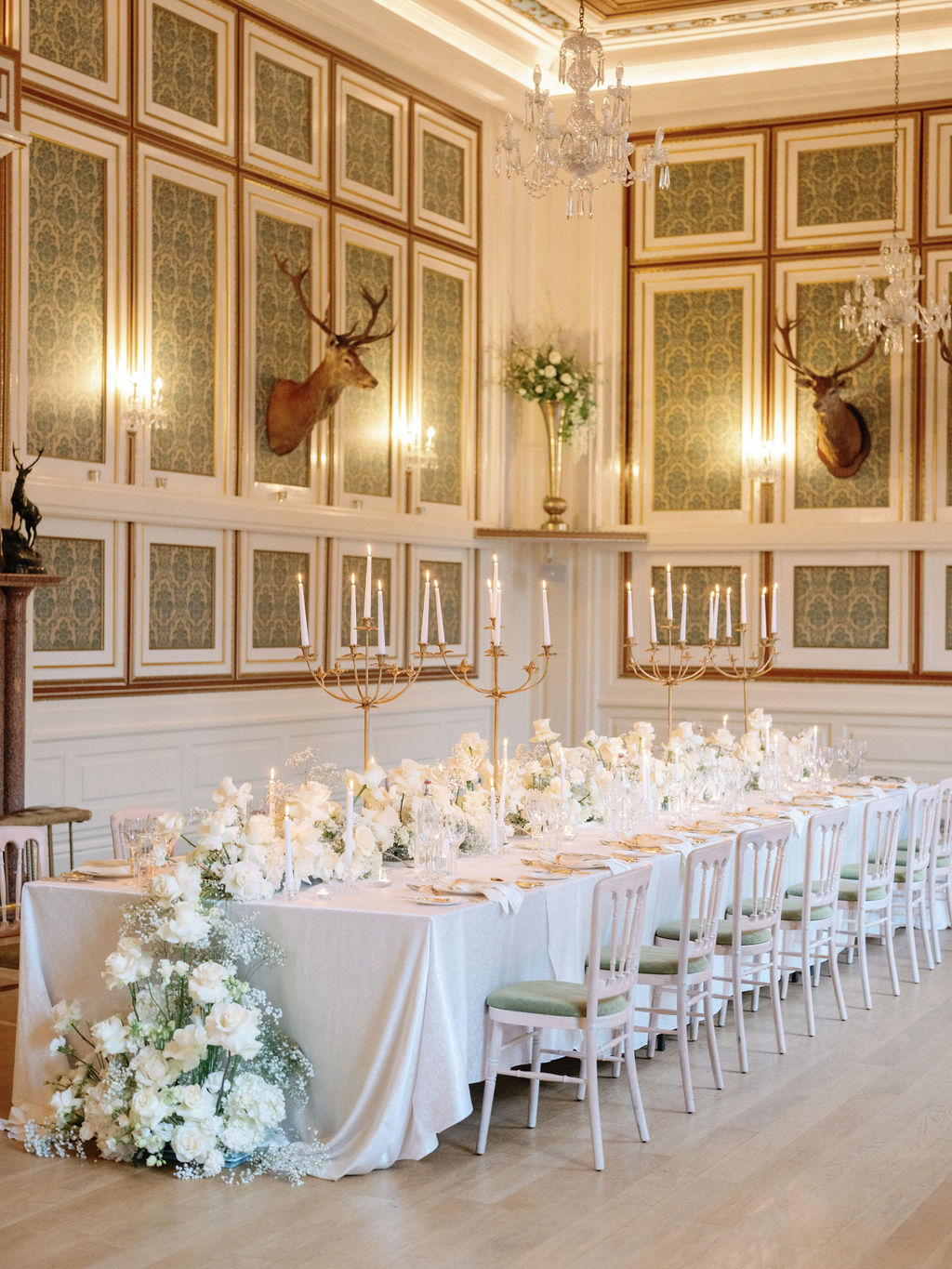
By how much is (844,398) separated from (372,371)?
3310 mm

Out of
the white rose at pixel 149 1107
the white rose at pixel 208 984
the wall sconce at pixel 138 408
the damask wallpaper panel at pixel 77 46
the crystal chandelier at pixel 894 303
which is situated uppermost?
the damask wallpaper panel at pixel 77 46

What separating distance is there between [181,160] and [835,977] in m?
5.50

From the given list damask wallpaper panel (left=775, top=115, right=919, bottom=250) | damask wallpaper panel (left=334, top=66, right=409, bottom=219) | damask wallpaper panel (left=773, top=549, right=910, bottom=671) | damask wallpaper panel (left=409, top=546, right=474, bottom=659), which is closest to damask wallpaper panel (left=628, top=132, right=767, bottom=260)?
damask wallpaper panel (left=775, top=115, right=919, bottom=250)

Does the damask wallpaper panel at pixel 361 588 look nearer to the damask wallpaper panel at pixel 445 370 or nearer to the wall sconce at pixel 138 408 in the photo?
the damask wallpaper panel at pixel 445 370

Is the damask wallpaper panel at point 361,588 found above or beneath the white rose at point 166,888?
above

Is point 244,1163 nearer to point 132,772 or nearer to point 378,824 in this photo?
point 378,824

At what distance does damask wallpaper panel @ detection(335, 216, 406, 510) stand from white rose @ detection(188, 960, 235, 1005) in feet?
18.1

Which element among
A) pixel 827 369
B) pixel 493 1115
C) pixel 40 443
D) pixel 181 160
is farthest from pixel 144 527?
pixel 827 369

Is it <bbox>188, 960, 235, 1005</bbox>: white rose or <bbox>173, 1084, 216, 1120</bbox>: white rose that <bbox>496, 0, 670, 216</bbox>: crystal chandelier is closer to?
<bbox>188, 960, 235, 1005</bbox>: white rose

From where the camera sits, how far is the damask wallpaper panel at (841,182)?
36.0 ft

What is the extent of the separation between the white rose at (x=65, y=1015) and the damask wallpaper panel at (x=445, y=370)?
20.2 feet

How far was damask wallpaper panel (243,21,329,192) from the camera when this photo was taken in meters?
9.31

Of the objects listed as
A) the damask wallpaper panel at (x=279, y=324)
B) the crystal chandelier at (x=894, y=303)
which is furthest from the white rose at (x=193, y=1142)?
the crystal chandelier at (x=894, y=303)

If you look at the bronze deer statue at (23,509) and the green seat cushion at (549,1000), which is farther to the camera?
the bronze deer statue at (23,509)
